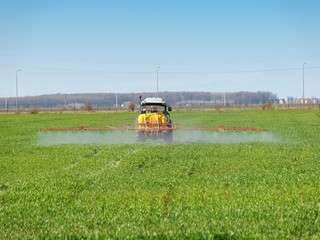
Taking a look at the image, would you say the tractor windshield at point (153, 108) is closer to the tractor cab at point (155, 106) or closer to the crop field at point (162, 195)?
the tractor cab at point (155, 106)

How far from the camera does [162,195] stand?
13.9m

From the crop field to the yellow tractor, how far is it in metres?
9.59

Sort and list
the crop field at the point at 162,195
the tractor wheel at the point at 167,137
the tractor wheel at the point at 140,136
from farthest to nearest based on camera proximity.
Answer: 1. the tractor wheel at the point at 140,136
2. the tractor wheel at the point at 167,137
3. the crop field at the point at 162,195

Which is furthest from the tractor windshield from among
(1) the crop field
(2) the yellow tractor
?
(1) the crop field

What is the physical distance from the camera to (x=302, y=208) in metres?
11.6

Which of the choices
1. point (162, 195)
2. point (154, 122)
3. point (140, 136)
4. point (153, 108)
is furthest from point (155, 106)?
point (162, 195)

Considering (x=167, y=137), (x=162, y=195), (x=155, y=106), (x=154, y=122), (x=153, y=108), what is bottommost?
(x=167, y=137)

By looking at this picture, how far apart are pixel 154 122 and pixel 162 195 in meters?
21.3

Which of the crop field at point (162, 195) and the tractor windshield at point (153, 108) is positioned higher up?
the tractor windshield at point (153, 108)

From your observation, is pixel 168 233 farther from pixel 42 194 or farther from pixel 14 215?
pixel 42 194

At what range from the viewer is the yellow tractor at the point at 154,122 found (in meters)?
34.8

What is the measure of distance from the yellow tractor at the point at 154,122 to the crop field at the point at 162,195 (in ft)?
31.5

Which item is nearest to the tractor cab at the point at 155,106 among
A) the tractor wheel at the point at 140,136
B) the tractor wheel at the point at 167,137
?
the tractor wheel at the point at 167,137

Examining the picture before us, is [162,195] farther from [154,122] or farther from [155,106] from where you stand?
[155,106]
